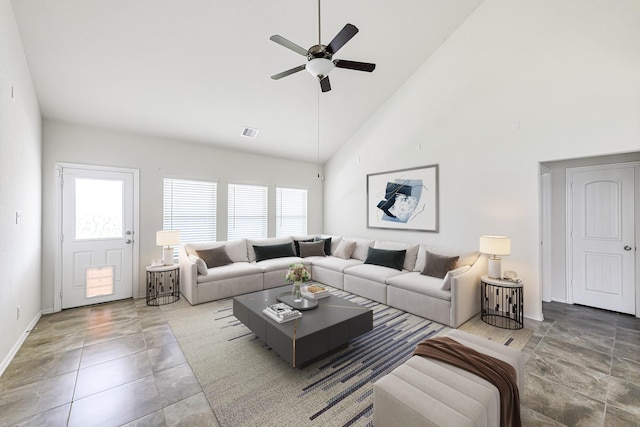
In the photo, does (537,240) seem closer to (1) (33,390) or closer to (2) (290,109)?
(2) (290,109)

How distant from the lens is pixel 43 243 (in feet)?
12.2

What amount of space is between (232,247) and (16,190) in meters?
2.92

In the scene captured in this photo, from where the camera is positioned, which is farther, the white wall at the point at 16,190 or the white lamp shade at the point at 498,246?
the white lamp shade at the point at 498,246

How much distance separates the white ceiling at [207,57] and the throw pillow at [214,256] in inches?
81.9

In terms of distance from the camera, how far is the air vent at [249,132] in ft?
16.1

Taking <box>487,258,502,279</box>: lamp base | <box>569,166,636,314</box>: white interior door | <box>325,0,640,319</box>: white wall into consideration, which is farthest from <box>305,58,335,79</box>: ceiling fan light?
<box>569,166,636,314</box>: white interior door

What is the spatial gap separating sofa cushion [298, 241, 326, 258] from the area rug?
236 cm

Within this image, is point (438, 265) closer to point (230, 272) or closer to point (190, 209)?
point (230, 272)

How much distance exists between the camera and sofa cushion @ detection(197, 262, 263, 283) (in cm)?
415

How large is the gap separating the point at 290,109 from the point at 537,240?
4.20 m

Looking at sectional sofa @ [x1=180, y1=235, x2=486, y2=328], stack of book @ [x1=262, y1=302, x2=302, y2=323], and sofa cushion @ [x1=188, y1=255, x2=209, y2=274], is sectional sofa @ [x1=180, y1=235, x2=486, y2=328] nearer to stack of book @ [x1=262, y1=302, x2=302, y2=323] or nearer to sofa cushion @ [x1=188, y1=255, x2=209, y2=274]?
sofa cushion @ [x1=188, y1=255, x2=209, y2=274]

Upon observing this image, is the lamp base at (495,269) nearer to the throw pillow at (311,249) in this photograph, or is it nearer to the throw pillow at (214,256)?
the throw pillow at (311,249)

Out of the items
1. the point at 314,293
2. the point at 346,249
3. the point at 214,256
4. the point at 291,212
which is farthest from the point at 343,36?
the point at 291,212

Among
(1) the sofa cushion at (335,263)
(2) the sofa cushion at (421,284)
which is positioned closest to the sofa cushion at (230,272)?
(1) the sofa cushion at (335,263)
